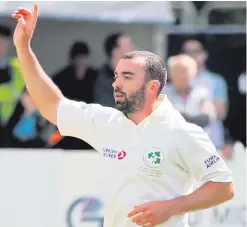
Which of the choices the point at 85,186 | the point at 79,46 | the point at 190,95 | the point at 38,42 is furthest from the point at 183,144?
the point at 38,42

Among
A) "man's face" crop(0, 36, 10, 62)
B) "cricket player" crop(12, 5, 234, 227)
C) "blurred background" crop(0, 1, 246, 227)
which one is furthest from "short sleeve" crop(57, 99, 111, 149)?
"man's face" crop(0, 36, 10, 62)

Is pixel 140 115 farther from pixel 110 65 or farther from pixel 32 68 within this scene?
pixel 110 65

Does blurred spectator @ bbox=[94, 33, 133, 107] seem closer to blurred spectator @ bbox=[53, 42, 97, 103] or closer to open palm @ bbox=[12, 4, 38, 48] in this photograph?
blurred spectator @ bbox=[53, 42, 97, 103]

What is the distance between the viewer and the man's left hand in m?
4.29

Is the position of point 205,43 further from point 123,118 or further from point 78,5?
point 123,118

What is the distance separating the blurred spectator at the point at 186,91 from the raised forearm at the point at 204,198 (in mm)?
3886

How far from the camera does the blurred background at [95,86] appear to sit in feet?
25.1

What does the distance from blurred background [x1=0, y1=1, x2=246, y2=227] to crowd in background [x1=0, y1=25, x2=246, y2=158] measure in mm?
11

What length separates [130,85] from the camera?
4.47m

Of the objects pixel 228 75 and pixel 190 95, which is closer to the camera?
pixel 190 95

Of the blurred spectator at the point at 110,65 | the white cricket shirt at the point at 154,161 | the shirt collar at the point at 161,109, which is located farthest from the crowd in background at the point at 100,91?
the white cricket shirt at the point at 154,161

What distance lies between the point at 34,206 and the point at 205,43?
11.8ft

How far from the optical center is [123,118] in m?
4.55

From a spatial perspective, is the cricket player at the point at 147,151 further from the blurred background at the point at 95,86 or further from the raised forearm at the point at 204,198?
the blurred background at the point at 95,86
